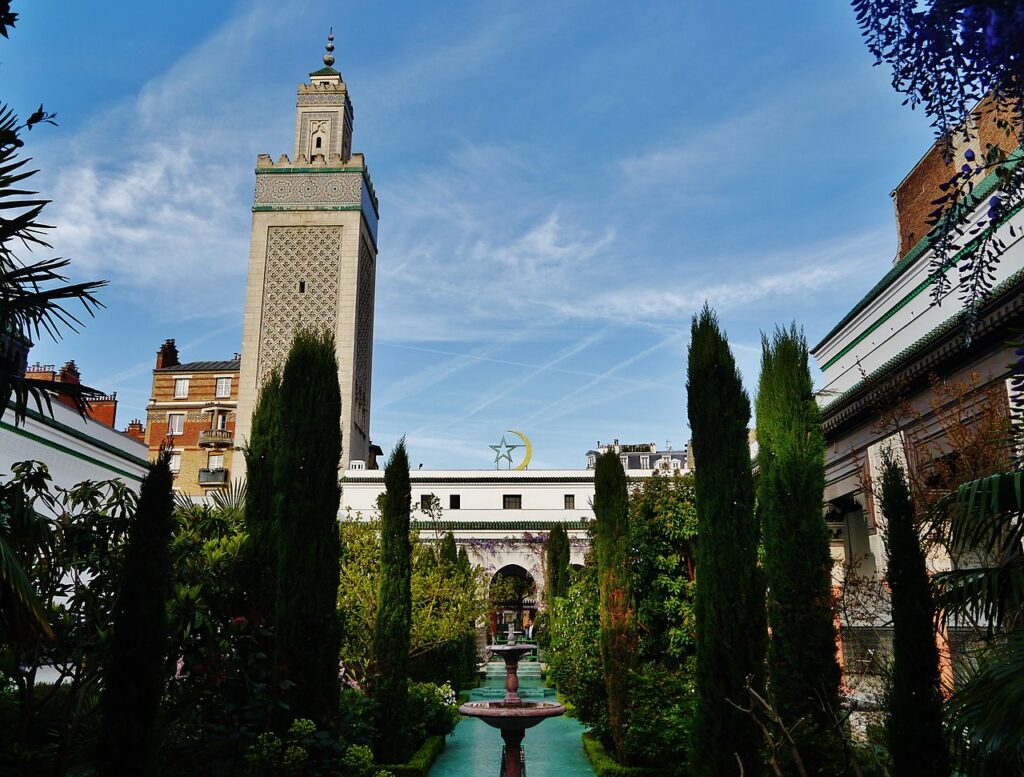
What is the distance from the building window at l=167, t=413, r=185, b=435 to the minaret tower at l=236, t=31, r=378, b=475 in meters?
7.39

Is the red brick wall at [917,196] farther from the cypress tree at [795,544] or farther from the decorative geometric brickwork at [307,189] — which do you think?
the decorative geometric brickwork at [307,189]

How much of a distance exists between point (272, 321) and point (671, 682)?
29436mm

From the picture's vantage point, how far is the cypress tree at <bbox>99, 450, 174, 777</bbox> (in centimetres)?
534

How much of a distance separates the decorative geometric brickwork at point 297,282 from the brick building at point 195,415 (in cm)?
759

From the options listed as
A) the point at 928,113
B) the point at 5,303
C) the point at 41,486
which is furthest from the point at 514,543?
the point at 928,113

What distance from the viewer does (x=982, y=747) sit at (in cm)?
437

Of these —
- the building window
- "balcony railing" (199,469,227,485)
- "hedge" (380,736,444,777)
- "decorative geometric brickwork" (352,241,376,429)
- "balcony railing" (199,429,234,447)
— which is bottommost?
"hedge" (380,736,444,777)

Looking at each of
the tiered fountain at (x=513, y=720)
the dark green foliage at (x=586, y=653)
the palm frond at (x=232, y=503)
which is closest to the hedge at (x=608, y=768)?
the dark green foliage at (x=586, y=653)

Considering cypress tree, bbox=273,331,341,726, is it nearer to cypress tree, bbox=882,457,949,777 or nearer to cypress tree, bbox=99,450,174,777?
cypress tree, bbox=99,450,174,777

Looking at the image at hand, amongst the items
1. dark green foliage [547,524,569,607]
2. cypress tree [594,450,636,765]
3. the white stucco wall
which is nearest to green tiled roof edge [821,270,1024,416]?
cypress tree [594,450,636,765]

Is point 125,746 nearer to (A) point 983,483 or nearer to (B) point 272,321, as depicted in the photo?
(A) point 983,483

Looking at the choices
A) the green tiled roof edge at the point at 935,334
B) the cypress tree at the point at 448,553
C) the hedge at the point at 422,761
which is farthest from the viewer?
the cypress tree at the point at 448,553

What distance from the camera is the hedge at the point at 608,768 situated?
9781 millimetres

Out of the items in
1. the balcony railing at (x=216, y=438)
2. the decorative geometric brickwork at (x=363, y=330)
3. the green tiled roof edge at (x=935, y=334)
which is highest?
the decorative geometric brickwork at (x=363, y=330)
